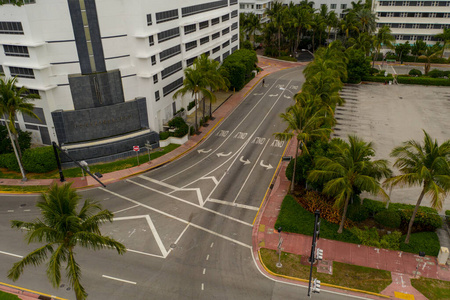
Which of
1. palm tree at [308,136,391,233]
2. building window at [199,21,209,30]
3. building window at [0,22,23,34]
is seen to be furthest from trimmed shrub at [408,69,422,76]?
building window at [0,22,23,34]

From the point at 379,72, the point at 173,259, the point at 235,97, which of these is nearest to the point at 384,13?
the point at 379,72

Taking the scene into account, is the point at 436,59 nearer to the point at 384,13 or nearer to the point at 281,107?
the point at 384,13

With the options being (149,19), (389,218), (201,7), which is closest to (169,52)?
(149,19)

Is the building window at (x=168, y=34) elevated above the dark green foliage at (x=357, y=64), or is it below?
above

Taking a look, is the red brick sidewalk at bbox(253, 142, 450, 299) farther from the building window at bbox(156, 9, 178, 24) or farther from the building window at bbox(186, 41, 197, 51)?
the building window at bbox(186, 41, 197, 51)

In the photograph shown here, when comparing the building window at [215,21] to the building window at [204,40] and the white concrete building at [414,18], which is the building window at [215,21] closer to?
the building window at [204,40]

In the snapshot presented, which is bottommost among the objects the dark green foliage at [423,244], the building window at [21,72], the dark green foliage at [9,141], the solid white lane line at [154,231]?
the dark green foliage at [423,244]

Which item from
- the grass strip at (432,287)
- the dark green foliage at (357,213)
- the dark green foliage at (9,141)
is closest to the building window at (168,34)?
the dark green foliage at (9,141)
